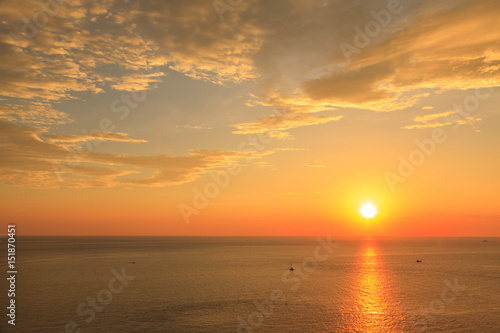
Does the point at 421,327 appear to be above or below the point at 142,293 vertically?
below

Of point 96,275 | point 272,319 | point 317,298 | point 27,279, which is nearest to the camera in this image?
point 272,319

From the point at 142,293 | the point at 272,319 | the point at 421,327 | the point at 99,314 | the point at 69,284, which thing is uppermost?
the point at 69,284

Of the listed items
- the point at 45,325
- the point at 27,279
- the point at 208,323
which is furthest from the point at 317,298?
the point at 27,279

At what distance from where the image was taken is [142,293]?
6003 centimetres

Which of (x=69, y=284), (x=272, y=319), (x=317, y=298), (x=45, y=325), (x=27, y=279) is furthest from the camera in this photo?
(x=27, y=279)

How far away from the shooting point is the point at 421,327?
41938mm

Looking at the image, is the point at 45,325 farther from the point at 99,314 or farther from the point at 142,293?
the point at 142,293

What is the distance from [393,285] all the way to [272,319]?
131 feet

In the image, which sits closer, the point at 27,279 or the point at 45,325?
the point at 45,325

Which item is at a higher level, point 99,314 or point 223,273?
point 223,273

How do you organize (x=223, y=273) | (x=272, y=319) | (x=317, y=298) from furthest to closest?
(x=223, y=273) < (x=317, y=298) < (x=272, y=319)

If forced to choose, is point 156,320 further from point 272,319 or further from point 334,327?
point 334,327

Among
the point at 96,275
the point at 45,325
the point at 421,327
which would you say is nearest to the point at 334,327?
the point at 421,327

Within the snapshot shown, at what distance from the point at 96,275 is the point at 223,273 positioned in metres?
30.9
